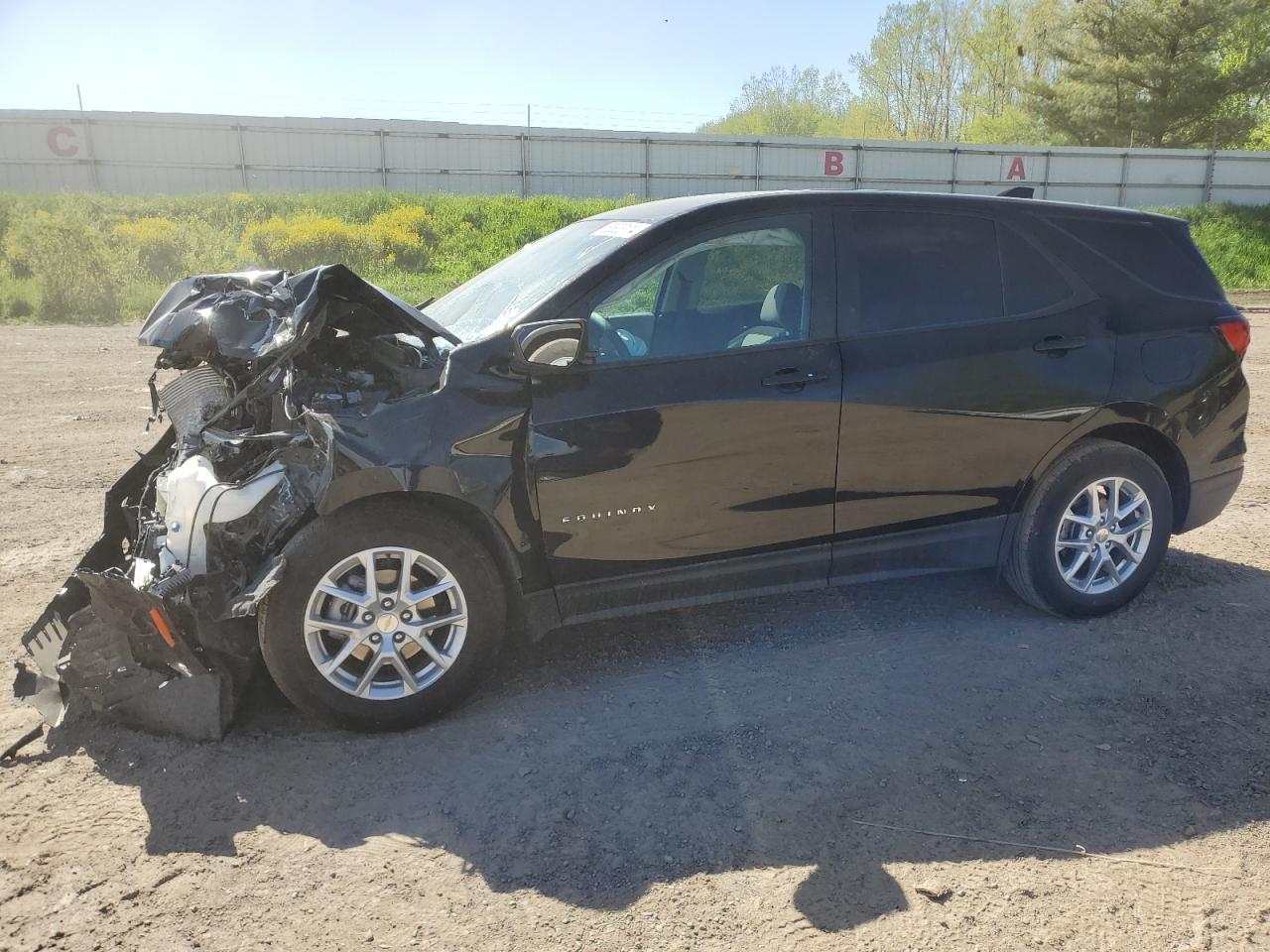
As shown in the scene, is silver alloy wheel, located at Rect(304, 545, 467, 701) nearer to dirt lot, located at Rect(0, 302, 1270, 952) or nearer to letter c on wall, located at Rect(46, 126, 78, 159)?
dirt lot, located at Rect(0, 302, 1270, 952)

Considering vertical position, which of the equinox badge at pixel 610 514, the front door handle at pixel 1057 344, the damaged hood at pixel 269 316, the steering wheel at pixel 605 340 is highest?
the damaged hood at pixel 269 316

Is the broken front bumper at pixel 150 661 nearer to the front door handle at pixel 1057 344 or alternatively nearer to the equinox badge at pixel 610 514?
the equinox badge at pixel 610 514

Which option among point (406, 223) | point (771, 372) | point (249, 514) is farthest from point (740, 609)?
point (406, 223)

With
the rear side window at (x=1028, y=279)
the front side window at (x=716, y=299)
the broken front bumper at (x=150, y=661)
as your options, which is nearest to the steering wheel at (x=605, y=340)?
the front side window at (x=716, y=299)

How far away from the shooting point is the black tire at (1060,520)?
4461mm

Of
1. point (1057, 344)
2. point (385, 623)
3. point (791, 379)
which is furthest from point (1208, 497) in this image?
point (385, 623)

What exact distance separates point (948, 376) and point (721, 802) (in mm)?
Result: 2069

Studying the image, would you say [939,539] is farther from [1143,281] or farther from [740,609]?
[1143,281]

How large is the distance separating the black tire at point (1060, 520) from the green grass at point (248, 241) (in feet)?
48.8

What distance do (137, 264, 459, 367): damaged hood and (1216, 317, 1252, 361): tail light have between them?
361 centimetres

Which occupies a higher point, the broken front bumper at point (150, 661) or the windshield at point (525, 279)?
the windshield at point (525, 279)

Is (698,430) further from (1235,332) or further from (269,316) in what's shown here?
(1235,332)

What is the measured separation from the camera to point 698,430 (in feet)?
12.5

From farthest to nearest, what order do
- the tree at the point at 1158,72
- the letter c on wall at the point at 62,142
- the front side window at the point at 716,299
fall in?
1. the tree at the point at 1158,72
2. the letter c on wall at the point at 62,142
3. the front side window at the point at 716,299
